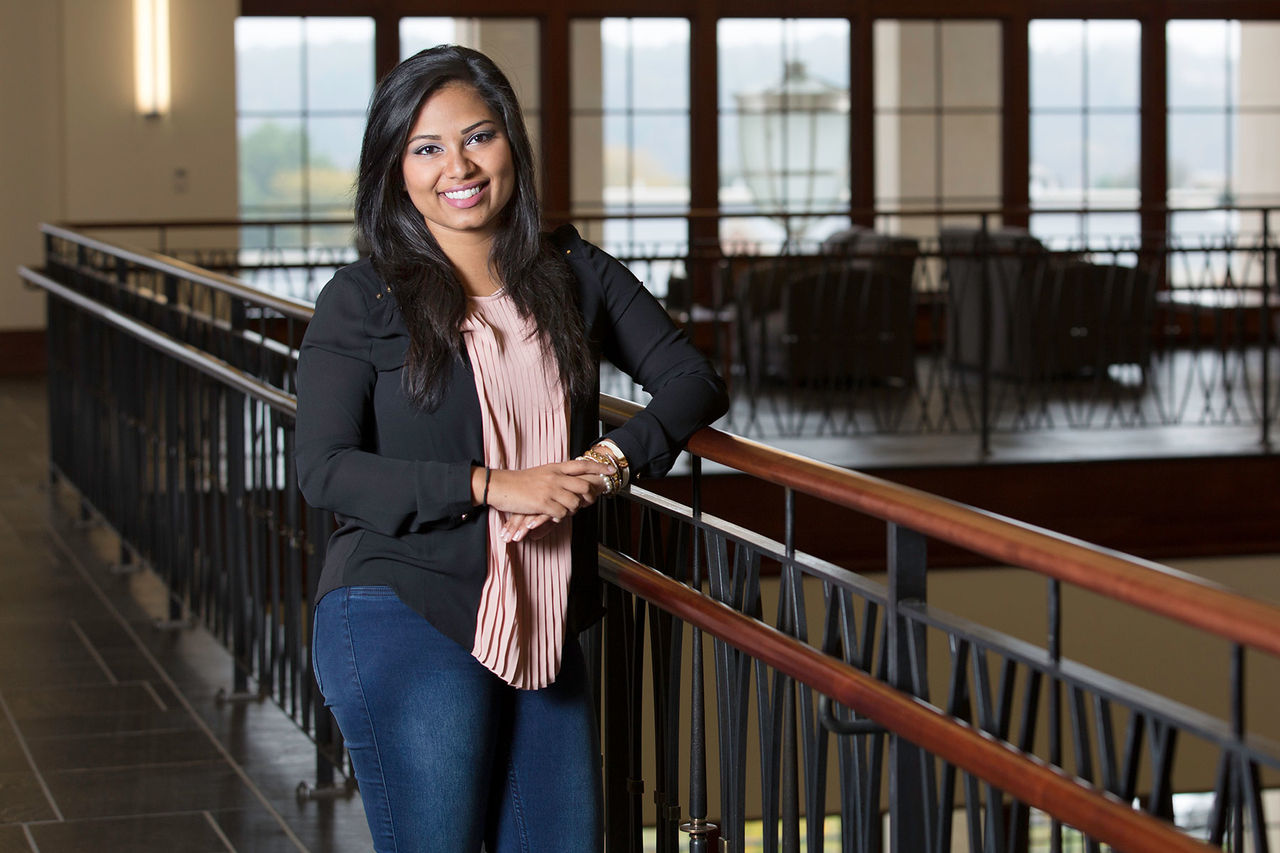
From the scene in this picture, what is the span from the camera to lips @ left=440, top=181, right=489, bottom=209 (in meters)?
1.85

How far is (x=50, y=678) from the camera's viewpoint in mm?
4328

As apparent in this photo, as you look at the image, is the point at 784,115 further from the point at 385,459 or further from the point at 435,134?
the point at 385,459

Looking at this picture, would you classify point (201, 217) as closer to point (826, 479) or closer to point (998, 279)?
point (998, 279)

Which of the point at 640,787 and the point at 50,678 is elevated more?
the point at 640,787

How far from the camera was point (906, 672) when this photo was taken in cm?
164

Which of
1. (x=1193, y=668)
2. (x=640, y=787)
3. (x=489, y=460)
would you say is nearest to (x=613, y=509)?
(x=640, y=787)

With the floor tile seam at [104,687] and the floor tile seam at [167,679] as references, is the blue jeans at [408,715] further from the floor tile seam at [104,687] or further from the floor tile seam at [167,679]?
the floor tile seam at [104,687]

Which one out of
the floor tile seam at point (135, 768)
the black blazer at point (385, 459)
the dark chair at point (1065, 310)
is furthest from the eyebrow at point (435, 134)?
the dark chair at point (1065, 310)

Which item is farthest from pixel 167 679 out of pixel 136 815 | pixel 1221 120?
pixel 1221 120

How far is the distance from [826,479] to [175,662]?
10.3ft

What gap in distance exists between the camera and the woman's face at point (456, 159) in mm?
1848

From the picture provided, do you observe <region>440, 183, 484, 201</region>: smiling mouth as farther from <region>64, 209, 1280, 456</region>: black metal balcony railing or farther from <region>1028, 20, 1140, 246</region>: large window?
<region>1028, 20, 1140, 246</region>: large window

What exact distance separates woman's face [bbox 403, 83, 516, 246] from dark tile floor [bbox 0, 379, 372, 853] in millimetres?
1667

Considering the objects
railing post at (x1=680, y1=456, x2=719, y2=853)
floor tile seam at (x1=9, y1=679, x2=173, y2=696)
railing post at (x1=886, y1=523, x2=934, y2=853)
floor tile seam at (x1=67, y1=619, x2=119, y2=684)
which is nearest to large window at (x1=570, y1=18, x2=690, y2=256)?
floor tile seam at (x1=67, y1=619, x2=119, y2=684)
